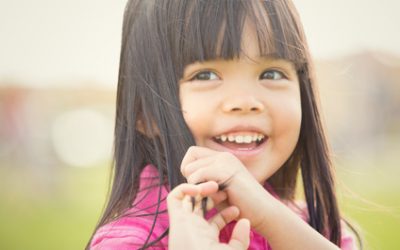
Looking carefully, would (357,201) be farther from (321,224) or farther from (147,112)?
(147,112)

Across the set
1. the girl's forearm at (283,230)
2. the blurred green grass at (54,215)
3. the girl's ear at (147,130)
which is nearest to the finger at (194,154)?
the girl's forearm at (283,230)

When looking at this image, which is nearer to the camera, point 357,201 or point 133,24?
point 133,24

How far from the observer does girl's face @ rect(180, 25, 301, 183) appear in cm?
109

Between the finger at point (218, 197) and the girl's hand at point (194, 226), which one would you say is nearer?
the girl's hand at point (194, 226)

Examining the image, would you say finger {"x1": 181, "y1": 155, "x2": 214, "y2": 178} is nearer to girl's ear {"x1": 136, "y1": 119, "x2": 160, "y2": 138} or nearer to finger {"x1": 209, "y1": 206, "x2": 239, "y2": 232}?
finger {"x1": 209, "y1": 206, "x2": 239, "y2": 232}

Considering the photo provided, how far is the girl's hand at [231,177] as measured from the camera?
94 cm

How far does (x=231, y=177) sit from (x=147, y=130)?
0.30m

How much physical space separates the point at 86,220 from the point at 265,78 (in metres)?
1.51

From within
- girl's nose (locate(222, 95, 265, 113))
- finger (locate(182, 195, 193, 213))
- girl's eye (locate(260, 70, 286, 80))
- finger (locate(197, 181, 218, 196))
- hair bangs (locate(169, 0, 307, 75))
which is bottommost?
finger (locate(182, 195, 193, 213))

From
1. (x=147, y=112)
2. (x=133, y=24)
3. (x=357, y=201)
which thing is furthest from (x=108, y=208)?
(x=357, y=201)

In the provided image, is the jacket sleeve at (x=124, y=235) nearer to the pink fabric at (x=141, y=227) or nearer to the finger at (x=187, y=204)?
the pink fabric at (x=141, y=227)

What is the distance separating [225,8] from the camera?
1120 mm

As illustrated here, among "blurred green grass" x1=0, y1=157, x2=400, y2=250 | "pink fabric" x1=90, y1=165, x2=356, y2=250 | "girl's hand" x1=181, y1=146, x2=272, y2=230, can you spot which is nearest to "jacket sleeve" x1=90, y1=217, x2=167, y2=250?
"pink fabric" x1=90, y1=165, x2=356, y2=250

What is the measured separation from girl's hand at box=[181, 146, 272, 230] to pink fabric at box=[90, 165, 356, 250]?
12 cm
